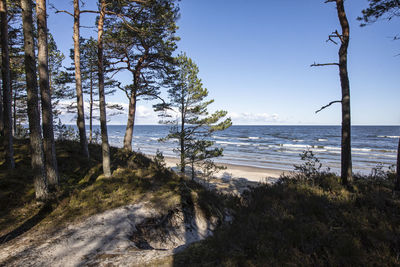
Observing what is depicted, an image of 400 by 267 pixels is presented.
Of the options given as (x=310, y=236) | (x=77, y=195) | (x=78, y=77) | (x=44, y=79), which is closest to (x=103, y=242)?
(x=77, y=195)

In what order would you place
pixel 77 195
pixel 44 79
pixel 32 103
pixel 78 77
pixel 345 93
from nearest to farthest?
pixel 32 103, pixel 44 79, pixel 77 195, pixel 345 93, pixel 78 77

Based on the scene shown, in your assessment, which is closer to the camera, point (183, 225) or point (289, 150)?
point (183, 225)

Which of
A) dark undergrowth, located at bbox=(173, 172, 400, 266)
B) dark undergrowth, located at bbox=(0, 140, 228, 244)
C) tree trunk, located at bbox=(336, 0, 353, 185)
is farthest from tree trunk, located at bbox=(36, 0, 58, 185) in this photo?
tree trunk, located at bbox=(336, 0, 353, 185)

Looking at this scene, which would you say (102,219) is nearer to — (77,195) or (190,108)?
(77,195)

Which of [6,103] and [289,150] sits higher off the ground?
[6,103]

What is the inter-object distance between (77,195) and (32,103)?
10.3ft

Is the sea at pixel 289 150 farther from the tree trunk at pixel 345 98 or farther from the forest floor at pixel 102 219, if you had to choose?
the forest floor at pixel 102 219

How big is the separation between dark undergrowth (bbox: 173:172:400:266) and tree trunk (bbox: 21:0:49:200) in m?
5.37

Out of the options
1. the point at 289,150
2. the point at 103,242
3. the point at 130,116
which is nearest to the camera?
the point at 103,242

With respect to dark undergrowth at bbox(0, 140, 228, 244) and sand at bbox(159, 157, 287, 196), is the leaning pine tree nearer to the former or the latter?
sand at bbox(159, 157, 287, 196)

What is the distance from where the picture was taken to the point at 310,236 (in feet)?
12.5

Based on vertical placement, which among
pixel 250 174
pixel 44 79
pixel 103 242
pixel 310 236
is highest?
pixel 44 79

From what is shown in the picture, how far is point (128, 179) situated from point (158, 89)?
32.7ft

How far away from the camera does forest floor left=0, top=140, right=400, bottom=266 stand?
3.39 m
